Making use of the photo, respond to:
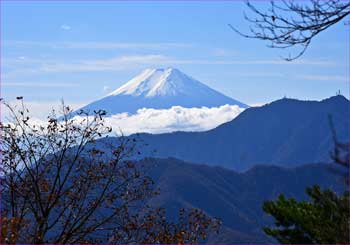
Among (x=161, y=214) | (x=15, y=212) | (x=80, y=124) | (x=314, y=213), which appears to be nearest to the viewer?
(x=314, y=213)

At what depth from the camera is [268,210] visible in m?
11.5

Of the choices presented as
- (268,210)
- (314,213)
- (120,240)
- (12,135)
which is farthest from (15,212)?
(314,213)

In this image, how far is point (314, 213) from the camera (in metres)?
10.9

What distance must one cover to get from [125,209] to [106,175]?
972 millimetres

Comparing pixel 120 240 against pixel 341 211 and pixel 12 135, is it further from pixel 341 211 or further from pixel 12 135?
pixel 341 211

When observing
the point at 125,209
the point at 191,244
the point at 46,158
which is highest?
the point at 46,158

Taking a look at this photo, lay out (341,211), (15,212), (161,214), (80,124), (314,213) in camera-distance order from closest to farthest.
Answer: (341,211) < (314,213) < (15,212) < (80,124) < (161,214)

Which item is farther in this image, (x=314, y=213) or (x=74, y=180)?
(x=74, y=180)

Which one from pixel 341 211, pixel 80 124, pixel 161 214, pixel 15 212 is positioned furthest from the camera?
pixel 161 214

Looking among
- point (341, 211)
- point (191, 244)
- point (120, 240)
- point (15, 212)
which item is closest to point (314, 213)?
point (341, 211)

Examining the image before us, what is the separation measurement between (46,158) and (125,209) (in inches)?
82.4

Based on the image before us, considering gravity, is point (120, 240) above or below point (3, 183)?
below

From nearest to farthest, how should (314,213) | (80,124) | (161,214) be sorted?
(314,213) < (80,124) < (161,214)

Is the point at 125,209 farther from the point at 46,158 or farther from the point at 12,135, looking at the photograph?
the point at 12,135
